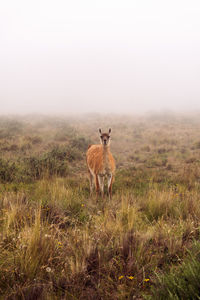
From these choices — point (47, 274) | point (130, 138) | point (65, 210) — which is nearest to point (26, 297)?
point (47, 274)

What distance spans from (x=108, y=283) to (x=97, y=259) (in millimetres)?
277

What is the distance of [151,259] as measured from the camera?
7.45 feet

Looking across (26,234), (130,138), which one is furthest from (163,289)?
(130,138)

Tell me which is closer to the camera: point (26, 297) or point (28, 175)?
point (26, 297)

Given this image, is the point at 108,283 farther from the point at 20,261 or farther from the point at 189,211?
the point at 189,211

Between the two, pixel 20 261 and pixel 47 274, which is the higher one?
pixel 20 261

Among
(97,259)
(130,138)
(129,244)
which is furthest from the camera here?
(130,138)

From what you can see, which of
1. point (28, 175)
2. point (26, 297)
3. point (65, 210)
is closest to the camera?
point (26, 297)

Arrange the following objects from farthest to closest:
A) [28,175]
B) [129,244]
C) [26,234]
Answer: [28,175] → [129,244] → [26,234]

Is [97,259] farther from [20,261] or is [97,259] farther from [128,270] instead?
[20,261]

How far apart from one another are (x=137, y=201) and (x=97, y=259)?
2708 mm

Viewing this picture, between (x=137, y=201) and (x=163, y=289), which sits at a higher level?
(x=163, y=289)

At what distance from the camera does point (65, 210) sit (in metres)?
3.95

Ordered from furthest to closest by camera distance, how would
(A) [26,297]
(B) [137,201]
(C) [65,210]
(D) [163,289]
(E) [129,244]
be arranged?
(B) [137,201], (C) [65,210], (E) [129,244], (A) [26,297], (D) [163,289]
